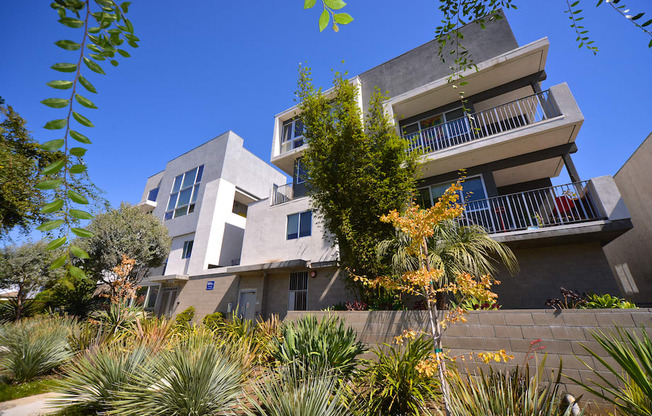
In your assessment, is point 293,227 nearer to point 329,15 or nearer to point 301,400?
point 301,400

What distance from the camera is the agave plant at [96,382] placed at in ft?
14.4

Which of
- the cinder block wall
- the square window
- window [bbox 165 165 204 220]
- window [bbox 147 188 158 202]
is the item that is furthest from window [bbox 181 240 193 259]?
the cinder block wall

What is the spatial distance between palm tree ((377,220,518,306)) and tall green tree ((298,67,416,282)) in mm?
548

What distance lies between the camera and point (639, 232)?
10344 millimetres

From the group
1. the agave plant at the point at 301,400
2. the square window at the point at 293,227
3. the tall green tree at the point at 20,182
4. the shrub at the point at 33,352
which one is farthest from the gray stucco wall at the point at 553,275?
the tall green tree at the point at 20,182

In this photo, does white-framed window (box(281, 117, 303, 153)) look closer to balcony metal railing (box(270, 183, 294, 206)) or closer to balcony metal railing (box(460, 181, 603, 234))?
balcony metal railing (box(270, 183, 294, 206))

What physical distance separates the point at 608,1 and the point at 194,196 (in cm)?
2189

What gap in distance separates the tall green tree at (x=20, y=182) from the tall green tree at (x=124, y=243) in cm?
262

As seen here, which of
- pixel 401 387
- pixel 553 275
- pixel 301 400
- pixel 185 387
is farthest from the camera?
pixel 553 275

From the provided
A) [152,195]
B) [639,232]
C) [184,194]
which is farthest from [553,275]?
[152,195]

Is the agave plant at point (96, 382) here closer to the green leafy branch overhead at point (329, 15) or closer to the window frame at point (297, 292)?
the green leafy branch overhead at point (329, 15)

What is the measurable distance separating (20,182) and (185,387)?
A: 996 cm

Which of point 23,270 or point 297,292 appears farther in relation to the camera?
point 23,270

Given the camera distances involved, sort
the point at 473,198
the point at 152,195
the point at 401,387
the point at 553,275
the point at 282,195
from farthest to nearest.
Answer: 1. the point at 152,195
2. the point at 282,195
3. the point at 473,198
4. the point at 553,275
5. the point at 401,387
